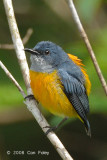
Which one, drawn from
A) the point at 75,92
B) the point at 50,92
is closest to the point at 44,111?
the point at 75,92

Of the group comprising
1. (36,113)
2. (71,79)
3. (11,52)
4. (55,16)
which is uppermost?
(55,16)

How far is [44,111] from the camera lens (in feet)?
19.3

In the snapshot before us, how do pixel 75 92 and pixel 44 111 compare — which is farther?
pixel 44 111

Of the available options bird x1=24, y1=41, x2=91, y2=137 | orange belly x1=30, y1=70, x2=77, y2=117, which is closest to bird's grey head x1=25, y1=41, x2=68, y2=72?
bird x1=24, y1=41, x2=91, y2=137

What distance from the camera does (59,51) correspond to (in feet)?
17.5

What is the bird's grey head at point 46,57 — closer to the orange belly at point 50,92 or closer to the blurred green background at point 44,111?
the orange belly at point 50,92

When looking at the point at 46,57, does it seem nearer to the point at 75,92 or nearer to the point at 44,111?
the point at 75,92

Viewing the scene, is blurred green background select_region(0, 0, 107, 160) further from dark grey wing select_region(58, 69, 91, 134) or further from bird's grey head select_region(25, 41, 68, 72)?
bird's grey head select_region(25, 41, 68, 72)

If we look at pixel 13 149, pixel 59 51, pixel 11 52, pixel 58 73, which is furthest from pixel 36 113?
pixel 11 52

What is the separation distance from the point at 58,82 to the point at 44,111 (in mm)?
966

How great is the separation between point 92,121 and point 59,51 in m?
1.91

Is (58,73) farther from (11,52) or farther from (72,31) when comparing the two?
(72,31)

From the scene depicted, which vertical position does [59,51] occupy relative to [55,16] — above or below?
below

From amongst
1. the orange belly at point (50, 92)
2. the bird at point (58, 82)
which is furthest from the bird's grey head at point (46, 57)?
the orange belly at point (50, 92)
